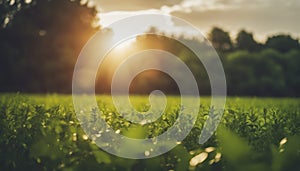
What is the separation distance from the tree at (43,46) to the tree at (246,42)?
22.7 meters

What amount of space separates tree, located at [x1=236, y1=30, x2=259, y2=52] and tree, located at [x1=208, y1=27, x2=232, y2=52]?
283 centimetres

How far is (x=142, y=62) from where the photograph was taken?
53.1 metres

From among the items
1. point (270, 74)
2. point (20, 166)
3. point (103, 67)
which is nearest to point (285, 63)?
point (270, 74)

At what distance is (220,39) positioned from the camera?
73.1 meters

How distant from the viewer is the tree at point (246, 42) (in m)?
63.7

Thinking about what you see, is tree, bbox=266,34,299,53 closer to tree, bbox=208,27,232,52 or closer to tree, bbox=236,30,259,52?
tree, bbox=236,30,259,52

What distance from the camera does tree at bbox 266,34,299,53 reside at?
58.5m

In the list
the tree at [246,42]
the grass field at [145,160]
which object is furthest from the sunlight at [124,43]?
the tree at [246,42]

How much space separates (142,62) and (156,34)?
14.5 feet

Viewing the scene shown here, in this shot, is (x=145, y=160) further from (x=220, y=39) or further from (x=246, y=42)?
(x=220, y=39)

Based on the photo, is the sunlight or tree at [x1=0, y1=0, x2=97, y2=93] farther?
tree at [x1=0, y1=0, x2=97, y2=93]

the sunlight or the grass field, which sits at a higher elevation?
the sunlight

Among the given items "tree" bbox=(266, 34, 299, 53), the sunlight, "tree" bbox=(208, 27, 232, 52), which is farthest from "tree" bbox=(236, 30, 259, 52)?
the sunlight

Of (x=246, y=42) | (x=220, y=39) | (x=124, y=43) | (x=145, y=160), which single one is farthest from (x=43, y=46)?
(x=145, y=160)
